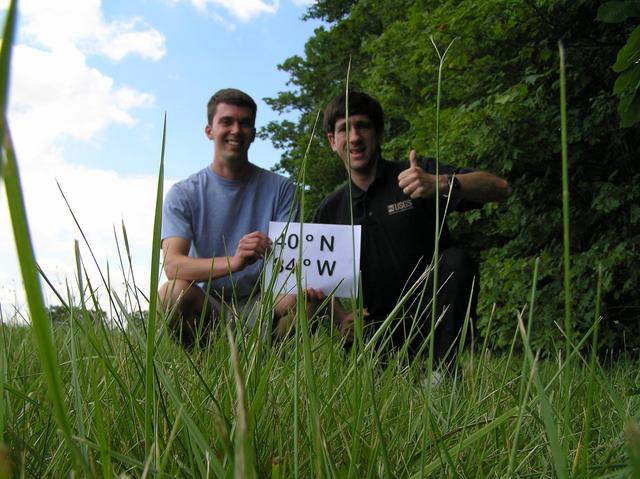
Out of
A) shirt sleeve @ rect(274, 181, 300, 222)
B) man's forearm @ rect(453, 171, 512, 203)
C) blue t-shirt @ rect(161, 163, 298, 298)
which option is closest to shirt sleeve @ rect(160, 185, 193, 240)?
blue t-shirt @ rect(161, 163, 298, 298)

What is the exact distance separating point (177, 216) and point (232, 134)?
1.70ft

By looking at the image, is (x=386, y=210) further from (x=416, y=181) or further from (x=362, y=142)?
(x=416, y=181)

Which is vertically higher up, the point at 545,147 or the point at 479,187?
the point at 545,147

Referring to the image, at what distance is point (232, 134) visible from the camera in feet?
10.5

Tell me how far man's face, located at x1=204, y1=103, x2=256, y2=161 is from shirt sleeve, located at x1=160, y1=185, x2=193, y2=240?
0.32 m

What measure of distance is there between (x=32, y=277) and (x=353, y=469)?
0.37 m

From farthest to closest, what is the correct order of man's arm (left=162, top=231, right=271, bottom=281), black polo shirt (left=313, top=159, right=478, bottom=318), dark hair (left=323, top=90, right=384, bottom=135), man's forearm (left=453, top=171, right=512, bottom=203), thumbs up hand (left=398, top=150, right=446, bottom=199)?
dark hair (left=323, top=90, right=384, bottom=135) < black polo shirt (left=313, top=159, right=478, bottom=318) < man's forearm (left=453, top=171, right=512, bottom=203) < man's arm (left=162, top=231, right=271, bottom=281) < thumbs up hand (left=398, top=150, right=446, bottom=199)

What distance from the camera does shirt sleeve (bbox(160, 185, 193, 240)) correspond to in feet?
10.1

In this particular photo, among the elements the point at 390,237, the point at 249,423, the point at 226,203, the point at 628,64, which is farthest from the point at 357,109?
the point at 249,423

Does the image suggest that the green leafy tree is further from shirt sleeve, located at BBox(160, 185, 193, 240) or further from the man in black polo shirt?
shirt sleeve, located at BBox(160, 185, 193, 240)

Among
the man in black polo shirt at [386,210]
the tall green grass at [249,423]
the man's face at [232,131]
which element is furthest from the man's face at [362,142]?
the tall green grass at [249,423]

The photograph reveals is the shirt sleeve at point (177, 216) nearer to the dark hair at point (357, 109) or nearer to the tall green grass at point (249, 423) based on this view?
the dark hair at point (357, 109)

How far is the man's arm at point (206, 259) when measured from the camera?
8.03ft

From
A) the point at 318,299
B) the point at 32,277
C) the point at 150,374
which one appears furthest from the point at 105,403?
the point at 318,299
